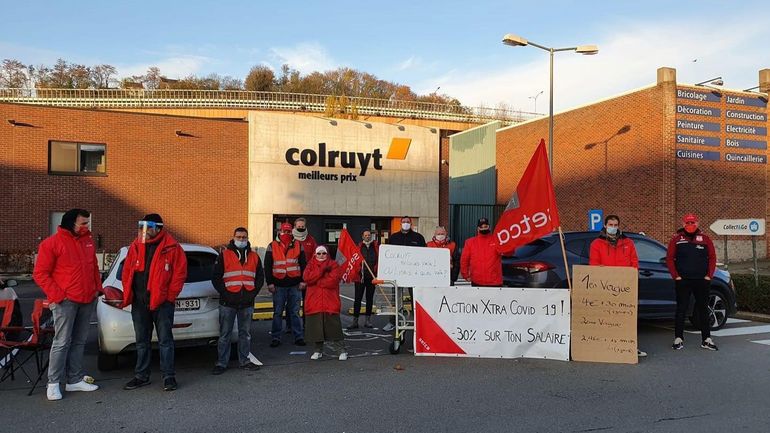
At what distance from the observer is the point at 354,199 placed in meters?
23.9

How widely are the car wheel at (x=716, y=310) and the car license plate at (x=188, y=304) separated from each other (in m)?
7.95

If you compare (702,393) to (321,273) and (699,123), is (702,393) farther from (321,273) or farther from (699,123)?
(699,123)

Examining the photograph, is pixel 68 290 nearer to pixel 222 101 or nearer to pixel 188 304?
pixel 188 304

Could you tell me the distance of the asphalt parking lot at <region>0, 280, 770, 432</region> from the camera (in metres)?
5.09

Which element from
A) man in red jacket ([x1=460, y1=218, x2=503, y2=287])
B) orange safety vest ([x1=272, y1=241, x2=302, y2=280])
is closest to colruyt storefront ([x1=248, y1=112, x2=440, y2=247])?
orange safety vest ([x1=272, y1=241, x2=302, y2=280])

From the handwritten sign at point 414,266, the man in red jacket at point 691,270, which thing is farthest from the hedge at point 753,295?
the handwritten sign at point 414,266

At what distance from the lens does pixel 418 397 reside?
19.3 feet

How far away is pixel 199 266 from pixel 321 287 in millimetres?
1560

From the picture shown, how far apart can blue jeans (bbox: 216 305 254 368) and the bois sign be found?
35.0 ft

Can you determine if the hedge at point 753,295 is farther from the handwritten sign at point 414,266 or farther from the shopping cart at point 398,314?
the handwritten sign at point 414,266

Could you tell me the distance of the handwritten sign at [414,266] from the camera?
7.90 metres

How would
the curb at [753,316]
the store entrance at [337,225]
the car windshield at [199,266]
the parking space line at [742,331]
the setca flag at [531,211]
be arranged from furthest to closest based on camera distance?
the store entrance at [337,225], the curb at [753,316], the parking space line at [742,331], the setca flag at [531,211], the car windshield at [199,266]

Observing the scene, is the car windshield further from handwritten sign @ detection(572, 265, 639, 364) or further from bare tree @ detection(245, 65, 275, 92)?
bare tree @ detection(245, 65, 275, 92)

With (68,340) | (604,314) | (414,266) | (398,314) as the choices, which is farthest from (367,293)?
(68,340)
